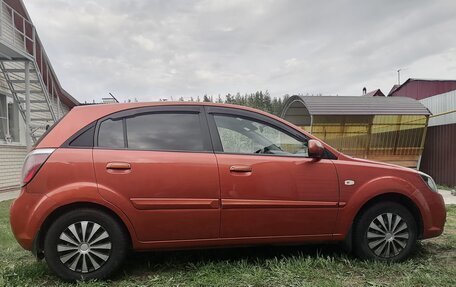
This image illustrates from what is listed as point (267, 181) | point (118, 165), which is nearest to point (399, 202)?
point (267, 181)

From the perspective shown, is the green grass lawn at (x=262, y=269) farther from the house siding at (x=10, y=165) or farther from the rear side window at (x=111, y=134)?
the house siding at (x=10, y=165)

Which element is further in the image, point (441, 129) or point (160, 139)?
point (441, 129)

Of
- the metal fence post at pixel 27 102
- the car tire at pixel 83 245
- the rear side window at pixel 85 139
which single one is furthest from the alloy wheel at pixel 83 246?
the metal fence post at pixel 27 102

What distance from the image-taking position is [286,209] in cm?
425

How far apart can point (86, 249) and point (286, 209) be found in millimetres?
1904

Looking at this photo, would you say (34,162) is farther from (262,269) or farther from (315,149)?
(315,149)

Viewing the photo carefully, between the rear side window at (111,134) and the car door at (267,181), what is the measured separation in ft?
2.93

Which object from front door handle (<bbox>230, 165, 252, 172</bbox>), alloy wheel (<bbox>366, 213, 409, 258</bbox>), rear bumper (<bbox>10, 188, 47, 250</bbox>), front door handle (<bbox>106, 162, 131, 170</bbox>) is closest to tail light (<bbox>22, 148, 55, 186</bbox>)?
rear bumper (<bbox>10, 188, 47, 250</bbox>)

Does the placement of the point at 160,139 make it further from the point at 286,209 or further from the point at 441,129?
the point at 441,129

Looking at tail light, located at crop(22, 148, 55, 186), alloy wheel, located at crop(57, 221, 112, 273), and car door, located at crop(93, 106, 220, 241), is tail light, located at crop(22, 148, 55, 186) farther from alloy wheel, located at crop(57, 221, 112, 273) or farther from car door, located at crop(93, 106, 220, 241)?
alloy wheel, located at crop(57, 221, 112, 273)

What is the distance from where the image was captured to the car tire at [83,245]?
3834mm

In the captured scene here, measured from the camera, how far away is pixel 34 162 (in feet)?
12.7

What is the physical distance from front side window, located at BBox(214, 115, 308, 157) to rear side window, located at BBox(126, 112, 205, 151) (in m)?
0.26

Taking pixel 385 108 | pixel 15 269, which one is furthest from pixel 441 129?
pixel 15 269
